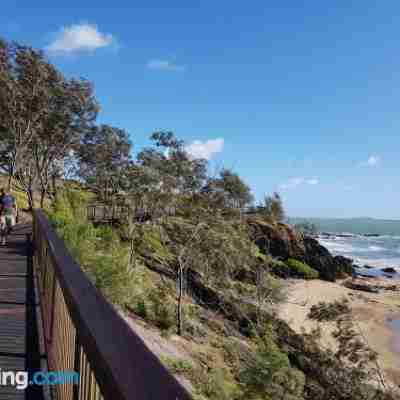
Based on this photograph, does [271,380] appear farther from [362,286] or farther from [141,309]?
[362,286]

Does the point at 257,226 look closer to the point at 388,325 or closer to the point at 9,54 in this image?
the point at 388,325

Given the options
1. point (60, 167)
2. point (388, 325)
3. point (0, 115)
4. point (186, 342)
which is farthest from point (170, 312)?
point (60, 167)

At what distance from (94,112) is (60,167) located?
13934 mm

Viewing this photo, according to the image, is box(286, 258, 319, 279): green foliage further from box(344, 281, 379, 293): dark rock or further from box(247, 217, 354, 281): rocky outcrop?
box(344, 281, 379, 293): dark rock

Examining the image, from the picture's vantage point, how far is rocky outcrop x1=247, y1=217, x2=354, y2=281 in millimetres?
43312

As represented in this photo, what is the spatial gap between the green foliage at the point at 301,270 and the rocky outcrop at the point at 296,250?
4.82 ft

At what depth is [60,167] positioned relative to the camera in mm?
37781

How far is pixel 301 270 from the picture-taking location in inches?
1614

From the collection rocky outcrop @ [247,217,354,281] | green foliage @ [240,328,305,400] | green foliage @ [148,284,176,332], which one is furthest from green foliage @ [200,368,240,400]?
rocky outcrop @ [247,217,354,281]

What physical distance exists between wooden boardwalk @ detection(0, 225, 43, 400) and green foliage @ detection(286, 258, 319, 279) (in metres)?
36.1

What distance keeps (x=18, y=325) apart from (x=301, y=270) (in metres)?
39.4

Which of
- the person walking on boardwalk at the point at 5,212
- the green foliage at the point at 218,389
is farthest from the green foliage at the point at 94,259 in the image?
the green foliage at the point at 218,389

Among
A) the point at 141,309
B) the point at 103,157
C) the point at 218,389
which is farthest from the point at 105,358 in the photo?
the point at 103,157

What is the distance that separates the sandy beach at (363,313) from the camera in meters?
20.1
